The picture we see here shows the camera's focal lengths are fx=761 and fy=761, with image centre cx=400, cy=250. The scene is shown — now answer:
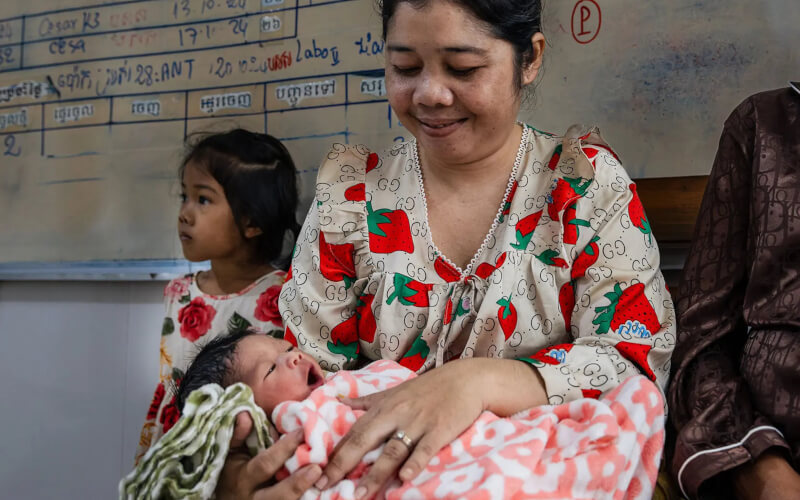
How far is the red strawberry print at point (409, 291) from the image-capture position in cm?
152

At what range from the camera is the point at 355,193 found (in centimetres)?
164

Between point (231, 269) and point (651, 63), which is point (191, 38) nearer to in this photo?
point (231, 269)

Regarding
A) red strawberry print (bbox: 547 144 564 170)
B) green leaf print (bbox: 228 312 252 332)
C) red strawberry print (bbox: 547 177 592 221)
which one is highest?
red strawberry print (bbox: 547 144 564 170)

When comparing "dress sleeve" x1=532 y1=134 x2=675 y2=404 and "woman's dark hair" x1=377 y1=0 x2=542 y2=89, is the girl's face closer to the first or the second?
"woman's dark hair" x1=377 y1=0 x2=542 y2=89

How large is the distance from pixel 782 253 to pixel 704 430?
36 centimetres

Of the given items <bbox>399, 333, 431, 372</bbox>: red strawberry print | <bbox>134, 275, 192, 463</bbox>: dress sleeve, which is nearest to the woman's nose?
<bbox>399, 333, 431, 372</bbox>: red strawberry print

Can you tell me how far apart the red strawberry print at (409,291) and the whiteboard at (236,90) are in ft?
2.25

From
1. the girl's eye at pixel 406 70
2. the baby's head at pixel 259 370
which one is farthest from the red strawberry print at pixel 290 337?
the girl's eye at pixel 406 70

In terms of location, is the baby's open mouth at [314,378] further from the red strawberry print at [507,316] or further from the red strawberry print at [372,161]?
the red strawberry print at [372,161]

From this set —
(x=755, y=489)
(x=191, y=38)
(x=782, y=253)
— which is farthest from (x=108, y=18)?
(x=755, y=489)

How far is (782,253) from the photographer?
1.42m

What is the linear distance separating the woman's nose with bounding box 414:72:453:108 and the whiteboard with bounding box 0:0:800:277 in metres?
0.63

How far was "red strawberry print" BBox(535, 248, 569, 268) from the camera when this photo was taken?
1451 millimetres

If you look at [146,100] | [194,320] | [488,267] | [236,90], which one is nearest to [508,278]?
[488,267]
